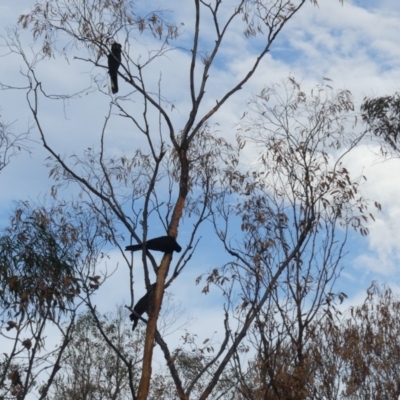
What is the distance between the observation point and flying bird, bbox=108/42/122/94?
31.4 feet

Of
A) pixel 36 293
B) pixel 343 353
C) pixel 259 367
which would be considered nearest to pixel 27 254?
pixel 36 293

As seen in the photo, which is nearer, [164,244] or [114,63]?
[164,244]

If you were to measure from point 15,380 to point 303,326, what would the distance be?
14.5 feet

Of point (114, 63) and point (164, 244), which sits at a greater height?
point (114, 63)

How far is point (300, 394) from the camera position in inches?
452

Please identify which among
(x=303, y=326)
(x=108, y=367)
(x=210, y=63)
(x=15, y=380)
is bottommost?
(x=15, y=380)

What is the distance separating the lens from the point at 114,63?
9594 mm

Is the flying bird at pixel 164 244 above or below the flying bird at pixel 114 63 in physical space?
below

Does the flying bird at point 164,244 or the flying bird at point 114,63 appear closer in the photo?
the flying bird at point 164,244

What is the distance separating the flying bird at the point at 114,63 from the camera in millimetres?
9562

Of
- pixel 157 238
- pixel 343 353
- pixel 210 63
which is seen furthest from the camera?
pixel 343 353

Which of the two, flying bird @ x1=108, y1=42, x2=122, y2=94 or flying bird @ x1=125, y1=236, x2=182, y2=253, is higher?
Answer: flying bird @ x1=108, y1=42, x2=122, y2=94

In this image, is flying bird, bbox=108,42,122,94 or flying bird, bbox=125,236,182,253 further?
flying bird, bbox=108,42,122,94

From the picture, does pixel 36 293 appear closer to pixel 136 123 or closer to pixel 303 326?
pixel 136 123
